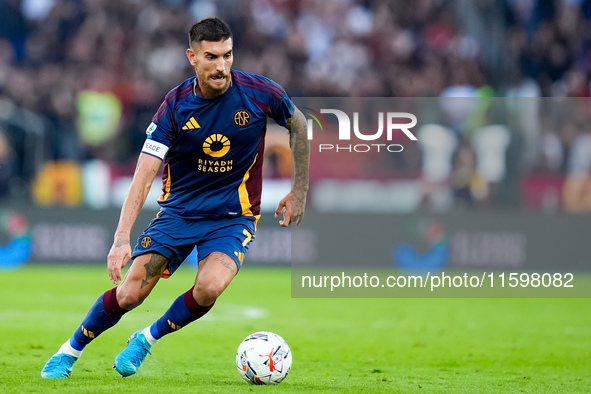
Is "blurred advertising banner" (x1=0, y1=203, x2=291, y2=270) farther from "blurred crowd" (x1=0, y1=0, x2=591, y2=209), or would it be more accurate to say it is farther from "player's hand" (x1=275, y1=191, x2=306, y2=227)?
"player's hand" (x1=275, y1=191, x2=306, y2=227)

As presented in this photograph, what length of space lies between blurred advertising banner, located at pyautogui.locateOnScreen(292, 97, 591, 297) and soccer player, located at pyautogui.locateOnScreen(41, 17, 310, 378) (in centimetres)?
790

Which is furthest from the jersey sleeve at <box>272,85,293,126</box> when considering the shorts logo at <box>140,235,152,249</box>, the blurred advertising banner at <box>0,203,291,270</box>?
the blurred advertising banner at <box>0,203,291,270</box>

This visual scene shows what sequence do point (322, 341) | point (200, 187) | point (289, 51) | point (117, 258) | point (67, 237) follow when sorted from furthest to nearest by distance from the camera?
point (289, 51), point (67, 237), point (322, 341), point (200, 187), point (117, 258)

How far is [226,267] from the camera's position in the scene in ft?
19.6

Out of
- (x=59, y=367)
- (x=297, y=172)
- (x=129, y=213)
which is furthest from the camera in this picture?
(x=297, y=172)

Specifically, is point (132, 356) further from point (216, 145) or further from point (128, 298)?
point (216, 145)

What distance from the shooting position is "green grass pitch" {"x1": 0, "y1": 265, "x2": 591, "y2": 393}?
618cm

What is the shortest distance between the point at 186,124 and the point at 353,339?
358 cm

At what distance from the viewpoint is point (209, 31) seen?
19.3 ft

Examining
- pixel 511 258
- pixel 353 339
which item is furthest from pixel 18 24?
pixel 353 339

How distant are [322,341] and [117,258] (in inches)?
143


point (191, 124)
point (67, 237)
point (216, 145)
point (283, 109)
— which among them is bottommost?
point (67, 237)

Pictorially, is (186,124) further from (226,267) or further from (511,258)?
Result: (511,258)

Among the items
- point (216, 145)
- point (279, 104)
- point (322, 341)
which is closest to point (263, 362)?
point (216, 145)
